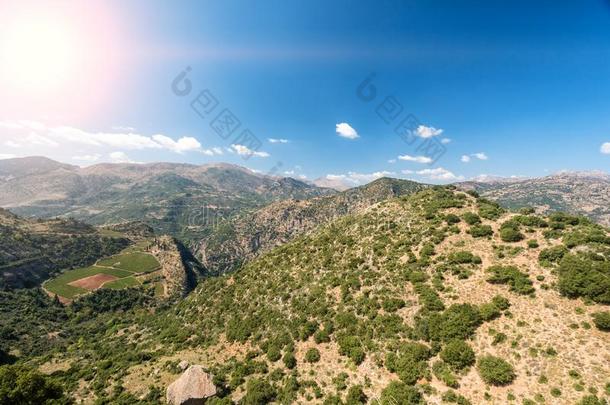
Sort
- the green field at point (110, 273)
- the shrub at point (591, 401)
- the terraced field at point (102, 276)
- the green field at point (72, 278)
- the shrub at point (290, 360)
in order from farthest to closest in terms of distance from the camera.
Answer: the terraced field at point (102, 276)
the green field at point (110, 273)
the green field at point (72, 278)
the shrub at point (290, 360)
the shrub at point (591, 401)

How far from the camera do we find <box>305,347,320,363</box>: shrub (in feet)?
133

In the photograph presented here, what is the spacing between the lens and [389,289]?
1847 inches

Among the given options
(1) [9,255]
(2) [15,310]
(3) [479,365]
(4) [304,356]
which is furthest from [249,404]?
(1) [9,255]

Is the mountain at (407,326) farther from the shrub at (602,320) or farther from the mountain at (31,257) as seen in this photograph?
the mountain at (31,257)

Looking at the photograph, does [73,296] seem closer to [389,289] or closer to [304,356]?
[304,356]

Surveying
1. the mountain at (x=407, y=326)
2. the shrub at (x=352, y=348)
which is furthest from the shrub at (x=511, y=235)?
the shrub at (x=352, y=348)

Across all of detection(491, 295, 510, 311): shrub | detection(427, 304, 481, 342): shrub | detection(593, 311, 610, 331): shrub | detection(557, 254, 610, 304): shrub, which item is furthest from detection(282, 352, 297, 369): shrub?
detection(557, 254, 610, 304): shrub

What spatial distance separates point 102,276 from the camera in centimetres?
16275

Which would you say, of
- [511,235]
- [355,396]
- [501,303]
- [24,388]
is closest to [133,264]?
[24,388]

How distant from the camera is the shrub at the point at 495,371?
29.6 meters

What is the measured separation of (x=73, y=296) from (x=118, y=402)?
136285 millimetres

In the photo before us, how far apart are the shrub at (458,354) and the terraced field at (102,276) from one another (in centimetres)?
16593

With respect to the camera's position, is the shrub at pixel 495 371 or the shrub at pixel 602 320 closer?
the shrub at pixel 495 371

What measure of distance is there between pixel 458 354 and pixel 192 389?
112ft
